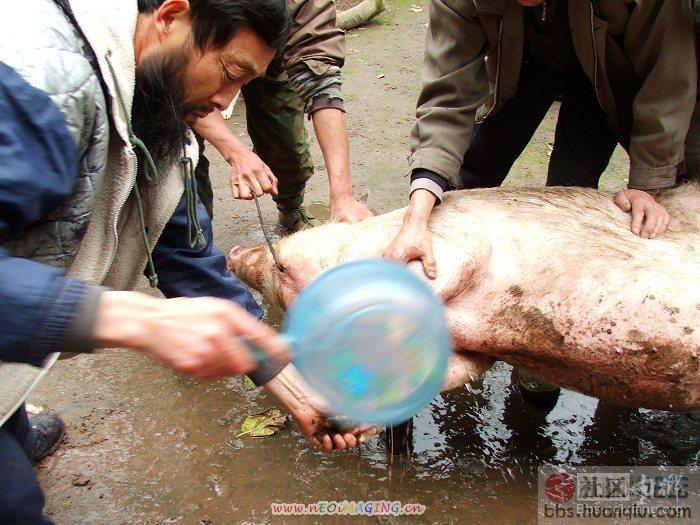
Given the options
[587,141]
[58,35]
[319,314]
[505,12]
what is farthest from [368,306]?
[587,141]

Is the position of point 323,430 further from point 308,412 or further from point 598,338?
point 598,338

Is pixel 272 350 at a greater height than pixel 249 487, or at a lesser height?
greater

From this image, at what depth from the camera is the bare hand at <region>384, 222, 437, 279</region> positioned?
2617mm

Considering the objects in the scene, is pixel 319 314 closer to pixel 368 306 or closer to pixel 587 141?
pixel 368 306

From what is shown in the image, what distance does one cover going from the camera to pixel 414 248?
2637 millimetres

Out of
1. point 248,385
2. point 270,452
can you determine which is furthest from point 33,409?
point 270,452

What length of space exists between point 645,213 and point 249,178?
5.77ft

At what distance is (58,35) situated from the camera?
1438 millimetres

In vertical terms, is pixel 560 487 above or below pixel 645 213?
below

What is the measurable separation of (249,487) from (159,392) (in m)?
0.78

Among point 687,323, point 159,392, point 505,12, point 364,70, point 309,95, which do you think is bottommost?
point 159,392

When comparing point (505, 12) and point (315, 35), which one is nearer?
point (505, 12)

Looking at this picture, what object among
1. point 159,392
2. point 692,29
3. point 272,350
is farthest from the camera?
point 159,392

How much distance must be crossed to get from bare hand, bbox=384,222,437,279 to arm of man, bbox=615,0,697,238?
0.92 meters
